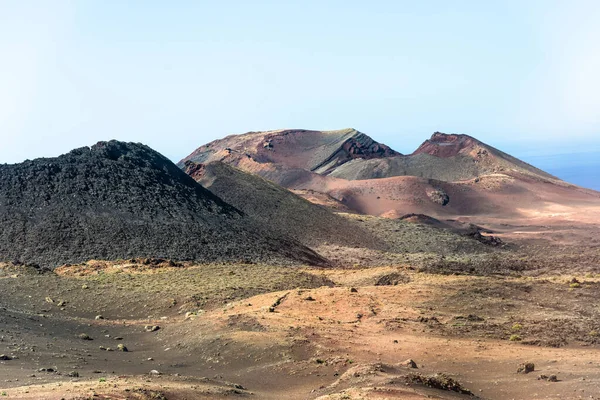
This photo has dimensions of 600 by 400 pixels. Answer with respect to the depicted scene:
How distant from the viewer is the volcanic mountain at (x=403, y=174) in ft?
305

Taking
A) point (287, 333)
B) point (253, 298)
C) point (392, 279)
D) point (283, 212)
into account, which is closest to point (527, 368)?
point (287, 333)

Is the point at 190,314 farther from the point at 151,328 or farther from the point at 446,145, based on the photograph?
the point at 446,145

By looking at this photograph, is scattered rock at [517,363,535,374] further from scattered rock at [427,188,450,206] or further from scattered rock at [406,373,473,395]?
scattered rock at [427,188,450,206]

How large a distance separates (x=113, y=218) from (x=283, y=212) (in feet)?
67.3

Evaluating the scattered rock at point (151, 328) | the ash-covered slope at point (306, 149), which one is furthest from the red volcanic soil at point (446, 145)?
the scattered rock at point (151, 328)

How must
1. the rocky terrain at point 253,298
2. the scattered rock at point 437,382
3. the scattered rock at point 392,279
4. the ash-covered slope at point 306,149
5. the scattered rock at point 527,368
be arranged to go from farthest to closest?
1. the ash-covered slope at point 306,149
2. the scattered rock at point 392,279
3. the scattered rock at point 527,368
4. the rocky terrain at point 253,298
5. the scattered rock at point 437,382

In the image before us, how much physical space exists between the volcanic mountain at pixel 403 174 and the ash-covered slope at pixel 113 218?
36079 millimetres

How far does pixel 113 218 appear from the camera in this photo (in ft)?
140

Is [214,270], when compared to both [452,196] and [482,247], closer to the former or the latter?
[482,247]

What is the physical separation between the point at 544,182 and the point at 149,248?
79848mm

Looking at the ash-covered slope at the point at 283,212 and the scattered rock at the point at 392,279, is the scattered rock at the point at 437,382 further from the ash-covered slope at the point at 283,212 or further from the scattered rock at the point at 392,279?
the ash-covered slope at the point at 283,212

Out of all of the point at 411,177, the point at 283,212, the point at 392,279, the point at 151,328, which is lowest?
the point at 151,328

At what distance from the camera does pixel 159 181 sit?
50188 millimetres

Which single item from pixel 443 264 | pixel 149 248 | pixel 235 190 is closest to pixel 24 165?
pixel 149 248
